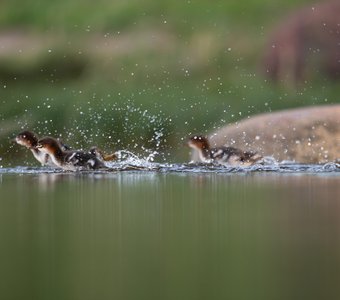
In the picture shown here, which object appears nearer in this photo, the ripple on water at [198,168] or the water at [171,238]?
the water at [171,238]

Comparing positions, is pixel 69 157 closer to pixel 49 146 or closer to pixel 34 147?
pixel 49 146

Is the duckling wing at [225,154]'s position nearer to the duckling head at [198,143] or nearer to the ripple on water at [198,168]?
the ripple on water at [198,168]

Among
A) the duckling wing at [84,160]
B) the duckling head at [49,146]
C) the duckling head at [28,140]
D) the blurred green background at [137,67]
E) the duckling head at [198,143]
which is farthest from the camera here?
the blurred green background at [137,67]

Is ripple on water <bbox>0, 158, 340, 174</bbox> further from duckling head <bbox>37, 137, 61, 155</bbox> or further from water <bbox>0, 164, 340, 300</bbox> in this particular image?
water <bbox>0, 164, 340, 300</bbox>

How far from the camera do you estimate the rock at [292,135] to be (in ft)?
39.2

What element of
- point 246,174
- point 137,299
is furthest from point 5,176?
point 137,299

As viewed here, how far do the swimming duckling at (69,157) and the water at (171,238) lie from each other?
1.10 meters

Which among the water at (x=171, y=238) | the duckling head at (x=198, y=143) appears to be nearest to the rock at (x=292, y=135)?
the duckling head at (x=198, y=143)

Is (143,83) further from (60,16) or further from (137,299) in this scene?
(137,299)

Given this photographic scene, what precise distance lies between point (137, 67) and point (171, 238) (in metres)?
11.2

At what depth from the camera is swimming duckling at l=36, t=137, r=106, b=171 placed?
10.5m

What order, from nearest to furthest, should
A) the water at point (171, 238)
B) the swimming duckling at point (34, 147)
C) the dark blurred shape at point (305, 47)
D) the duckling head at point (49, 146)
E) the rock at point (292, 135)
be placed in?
1. the water at point (171, 238)
2. the duckling head at point (49, 146)
3. the swimming duckling at point (34, 147)
4. the rock at point (292, 135)
5. the dark blurred shape at point (305, 47)

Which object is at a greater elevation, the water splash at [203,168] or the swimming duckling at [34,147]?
the swimming duckling at [34,147]

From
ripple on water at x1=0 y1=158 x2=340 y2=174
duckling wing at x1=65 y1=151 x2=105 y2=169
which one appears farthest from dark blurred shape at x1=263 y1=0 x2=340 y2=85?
duckling wing at x1=65 y1=151 x2=105 y2=169
